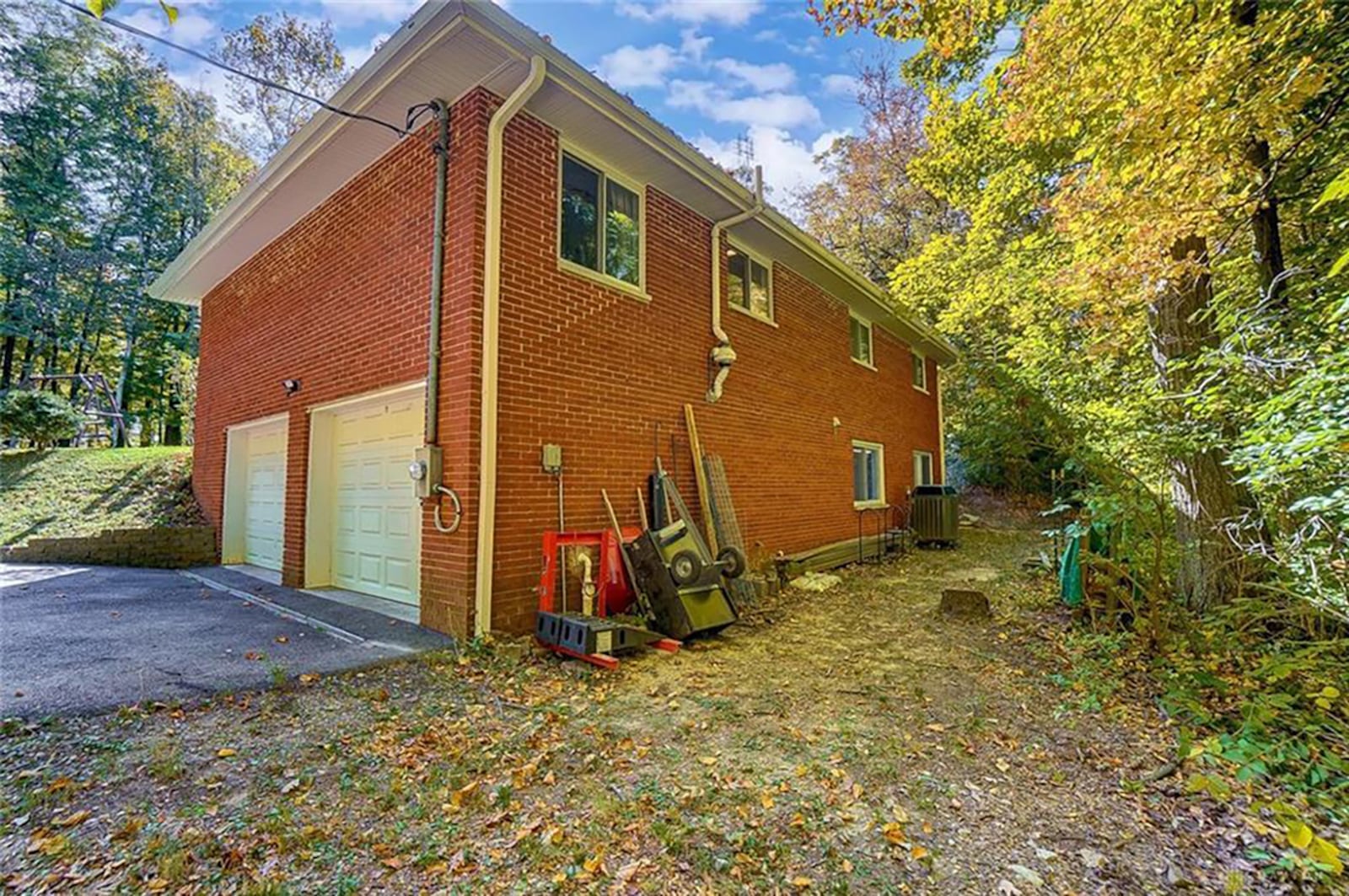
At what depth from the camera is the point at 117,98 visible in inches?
680

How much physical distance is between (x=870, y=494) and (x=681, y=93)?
7.92m

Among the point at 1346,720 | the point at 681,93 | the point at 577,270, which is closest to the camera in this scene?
the point at 1346,720

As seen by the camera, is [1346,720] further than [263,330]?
No

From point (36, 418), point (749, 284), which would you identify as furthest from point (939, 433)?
point (36, 418)

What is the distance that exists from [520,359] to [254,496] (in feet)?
20.0

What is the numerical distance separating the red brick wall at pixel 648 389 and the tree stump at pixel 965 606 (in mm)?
2490

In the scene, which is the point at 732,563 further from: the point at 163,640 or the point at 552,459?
the point at 163,640

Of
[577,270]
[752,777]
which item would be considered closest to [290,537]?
[577,270]

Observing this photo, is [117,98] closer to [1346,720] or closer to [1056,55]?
[1056,55]

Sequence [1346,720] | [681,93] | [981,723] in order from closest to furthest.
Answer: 1. [1346,720]
2. [981,723]
3. [681,93]

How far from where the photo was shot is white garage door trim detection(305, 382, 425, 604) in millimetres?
6098

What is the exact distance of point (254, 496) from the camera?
8633 mm

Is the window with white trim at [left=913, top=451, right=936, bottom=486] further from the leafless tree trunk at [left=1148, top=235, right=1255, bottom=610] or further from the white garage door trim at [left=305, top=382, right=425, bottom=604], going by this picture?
the white garage door trim at [left=305, top=382, right=425, bottom=604]

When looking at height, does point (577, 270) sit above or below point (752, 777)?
above
